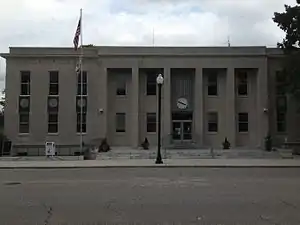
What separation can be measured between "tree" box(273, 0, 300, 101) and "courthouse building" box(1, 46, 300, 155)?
7.36 meters

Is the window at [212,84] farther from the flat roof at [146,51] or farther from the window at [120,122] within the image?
the window at [120,122]

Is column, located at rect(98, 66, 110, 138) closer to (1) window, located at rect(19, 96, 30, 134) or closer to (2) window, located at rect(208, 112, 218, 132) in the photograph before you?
(1) window, located at rect(19, 96, 30, 134)

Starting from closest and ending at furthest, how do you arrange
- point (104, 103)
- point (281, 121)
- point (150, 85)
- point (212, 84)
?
1. point (104, 103)
2. point (150, 85)
3. point (281, 121)
4. point (212, 84)

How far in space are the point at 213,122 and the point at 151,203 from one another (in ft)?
120

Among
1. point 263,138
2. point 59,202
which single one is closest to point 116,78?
point 263,138

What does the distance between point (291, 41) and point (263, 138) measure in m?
10.6

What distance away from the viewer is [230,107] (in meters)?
47.2

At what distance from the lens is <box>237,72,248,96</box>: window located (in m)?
48.8

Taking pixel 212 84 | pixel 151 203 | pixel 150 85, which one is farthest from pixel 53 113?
pixel 151 203

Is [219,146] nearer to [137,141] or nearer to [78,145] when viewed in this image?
[137,141]

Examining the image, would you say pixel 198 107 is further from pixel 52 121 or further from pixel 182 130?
pixel 52 121

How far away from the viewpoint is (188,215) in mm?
10258

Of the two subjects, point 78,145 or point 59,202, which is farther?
point 78,145

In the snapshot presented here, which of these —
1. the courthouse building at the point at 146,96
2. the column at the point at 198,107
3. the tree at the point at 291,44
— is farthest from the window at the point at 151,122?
the tree at the point at 291,44
